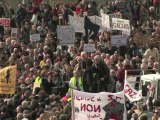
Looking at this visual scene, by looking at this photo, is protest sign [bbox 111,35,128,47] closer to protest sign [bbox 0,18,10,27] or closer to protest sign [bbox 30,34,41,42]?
protest sign [bbox 30,34,41,42]

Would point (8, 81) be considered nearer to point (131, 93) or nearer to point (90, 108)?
point (131, 93)

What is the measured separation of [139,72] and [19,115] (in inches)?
152

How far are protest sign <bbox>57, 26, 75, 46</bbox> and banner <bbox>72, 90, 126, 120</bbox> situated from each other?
10.8 metres

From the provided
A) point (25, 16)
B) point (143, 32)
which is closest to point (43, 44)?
point (143, 32)

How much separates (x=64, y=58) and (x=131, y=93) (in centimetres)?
648

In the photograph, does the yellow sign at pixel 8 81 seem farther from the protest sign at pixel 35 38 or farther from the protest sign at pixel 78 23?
the protest sign at pixel 35 38

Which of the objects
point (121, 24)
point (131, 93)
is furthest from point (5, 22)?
point (131, 93)

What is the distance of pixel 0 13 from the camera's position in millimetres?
41375

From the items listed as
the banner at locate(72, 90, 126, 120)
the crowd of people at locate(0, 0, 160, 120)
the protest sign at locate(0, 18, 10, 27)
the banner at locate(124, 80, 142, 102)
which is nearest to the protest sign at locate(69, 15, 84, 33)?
the crowd of people at locate(0, 0, 160, 120)

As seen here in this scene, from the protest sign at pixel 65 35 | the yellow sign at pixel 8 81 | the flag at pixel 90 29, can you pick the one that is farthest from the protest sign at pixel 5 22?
the yellow sign at pixel 8 81

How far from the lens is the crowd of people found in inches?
953

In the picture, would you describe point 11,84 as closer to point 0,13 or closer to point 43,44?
point 43,44

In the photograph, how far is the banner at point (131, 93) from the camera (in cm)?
2361

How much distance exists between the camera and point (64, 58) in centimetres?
3017
